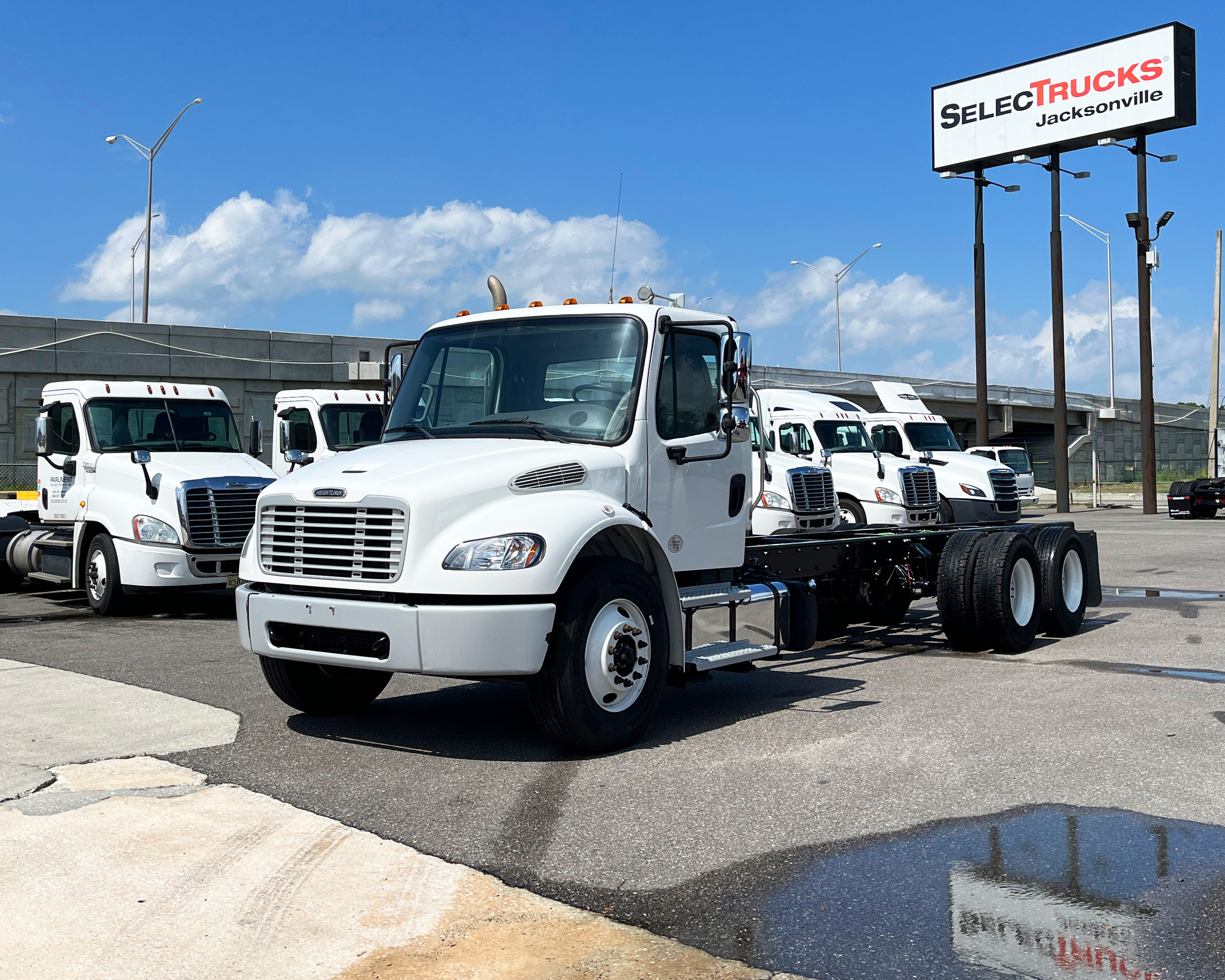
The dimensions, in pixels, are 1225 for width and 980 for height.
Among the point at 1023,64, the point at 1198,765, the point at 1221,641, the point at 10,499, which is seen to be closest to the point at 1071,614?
the point at 1221,641

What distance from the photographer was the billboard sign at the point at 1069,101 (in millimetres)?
40469

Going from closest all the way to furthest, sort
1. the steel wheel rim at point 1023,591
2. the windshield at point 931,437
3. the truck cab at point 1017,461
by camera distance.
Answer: the steel wheel rim at point 1023,591, the windshield at point 931,437, the truck cab at point 1017,461

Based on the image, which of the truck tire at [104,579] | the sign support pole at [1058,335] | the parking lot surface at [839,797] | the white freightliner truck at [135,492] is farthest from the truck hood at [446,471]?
the sign support pole at [1058,335]

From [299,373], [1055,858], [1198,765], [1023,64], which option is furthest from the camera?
[1023,64]

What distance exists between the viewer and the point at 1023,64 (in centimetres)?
4466

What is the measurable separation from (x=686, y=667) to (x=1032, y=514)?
117ft

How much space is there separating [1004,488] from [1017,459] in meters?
16.0

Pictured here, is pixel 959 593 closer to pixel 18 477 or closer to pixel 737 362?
pixel 737 362

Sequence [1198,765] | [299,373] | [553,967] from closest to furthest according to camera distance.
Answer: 1. [553,967]
2. [1198,765]
3. [299,373]

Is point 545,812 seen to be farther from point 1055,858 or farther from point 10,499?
point 10,499

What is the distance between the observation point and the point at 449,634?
654 cm

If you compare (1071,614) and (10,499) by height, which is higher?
(10,499)

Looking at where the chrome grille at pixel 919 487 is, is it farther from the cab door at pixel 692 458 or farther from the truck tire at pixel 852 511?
the cab door at pixel 692 458

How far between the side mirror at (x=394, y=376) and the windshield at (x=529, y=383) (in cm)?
15
